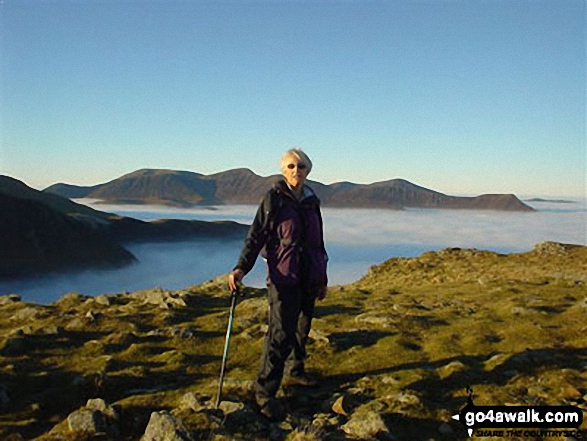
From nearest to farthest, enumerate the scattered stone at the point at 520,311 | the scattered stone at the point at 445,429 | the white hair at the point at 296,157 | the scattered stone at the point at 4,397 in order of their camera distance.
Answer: the scattered stone at the point at 445,429 → the white hair at the point at 296,157 → the scattered stone at the point at 4,397 → the scattered stone at the point at 520,311

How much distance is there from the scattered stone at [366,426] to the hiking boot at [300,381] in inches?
73.8

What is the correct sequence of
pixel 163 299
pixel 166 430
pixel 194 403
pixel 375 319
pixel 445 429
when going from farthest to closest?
pixel 163 299 < pixel 375 319 < pixel 194 403 < pixel 445 429 < pixel 166 430

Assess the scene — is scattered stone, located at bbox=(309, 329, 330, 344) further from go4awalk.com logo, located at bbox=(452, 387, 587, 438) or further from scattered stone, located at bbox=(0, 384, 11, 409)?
scattered stone, located at bbox=(0, 384, 11, 409)

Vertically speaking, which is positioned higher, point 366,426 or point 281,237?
point 281,237

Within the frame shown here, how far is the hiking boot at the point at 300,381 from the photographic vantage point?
376 inches

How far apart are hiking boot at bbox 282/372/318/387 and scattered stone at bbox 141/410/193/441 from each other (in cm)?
297

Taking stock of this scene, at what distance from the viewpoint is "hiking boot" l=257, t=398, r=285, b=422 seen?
7770 millimetres

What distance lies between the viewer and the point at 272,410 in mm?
7816

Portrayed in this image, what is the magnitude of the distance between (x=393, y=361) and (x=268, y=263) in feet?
15.0

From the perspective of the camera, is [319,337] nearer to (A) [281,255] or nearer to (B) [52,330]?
(A) [281,255]

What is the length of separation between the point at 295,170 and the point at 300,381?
4276 millimetres

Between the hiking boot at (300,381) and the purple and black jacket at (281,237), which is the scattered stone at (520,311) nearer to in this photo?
the hiking boot at (300,381)

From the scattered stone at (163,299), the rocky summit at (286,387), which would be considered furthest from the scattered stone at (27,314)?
the scattered stone at (163,299)

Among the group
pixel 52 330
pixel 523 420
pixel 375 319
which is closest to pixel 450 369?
pixel 523 420
